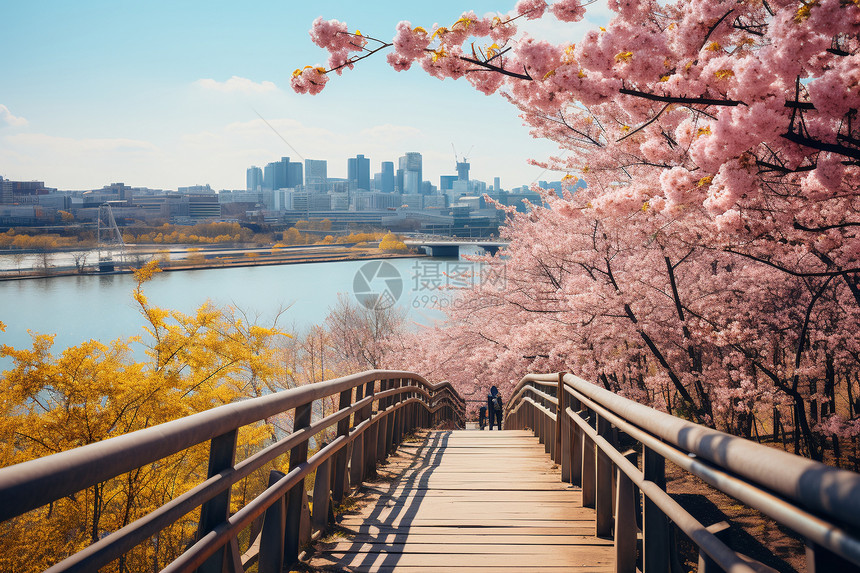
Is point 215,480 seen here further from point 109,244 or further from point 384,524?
point 109,244

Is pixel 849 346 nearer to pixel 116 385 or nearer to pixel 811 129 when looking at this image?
pixel 811 129

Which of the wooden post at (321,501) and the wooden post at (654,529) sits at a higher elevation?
the wooden post at (654,529)

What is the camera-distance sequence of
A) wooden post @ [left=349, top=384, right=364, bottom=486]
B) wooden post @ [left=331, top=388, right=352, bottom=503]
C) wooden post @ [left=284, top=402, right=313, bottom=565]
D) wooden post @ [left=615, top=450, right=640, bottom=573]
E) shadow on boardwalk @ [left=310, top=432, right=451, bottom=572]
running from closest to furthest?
1. wooden post @ [left=615, top=450, right=640, bottom=573]
2. wooden post @ [left=284, top=402, right=313, bottom=565]
3. shadow on boardwalk @ [left=310, top=432, right=451, bottom=572]
4. wooden post @ [left=331, top=388, right=352, bottom=503]
5. wooden post @ [left=349, top=384, right=364, bottom=486]

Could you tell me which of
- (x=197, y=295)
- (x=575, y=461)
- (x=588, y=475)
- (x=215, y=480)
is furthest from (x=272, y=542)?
(x=197, y=295)

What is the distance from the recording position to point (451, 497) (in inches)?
165

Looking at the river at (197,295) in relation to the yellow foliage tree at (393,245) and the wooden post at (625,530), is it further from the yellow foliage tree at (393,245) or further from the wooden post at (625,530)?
the wooden post at (625,530)

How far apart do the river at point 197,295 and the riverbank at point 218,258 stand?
1.14 metres

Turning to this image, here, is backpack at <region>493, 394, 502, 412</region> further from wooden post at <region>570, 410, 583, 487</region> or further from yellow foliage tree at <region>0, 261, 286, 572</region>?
wooden post at <region>570, 410, 583, 487</region>

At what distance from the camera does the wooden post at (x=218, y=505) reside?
1.76 meters

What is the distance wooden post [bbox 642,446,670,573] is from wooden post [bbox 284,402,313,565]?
61.7 inches

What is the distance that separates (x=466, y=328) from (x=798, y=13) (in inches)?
570

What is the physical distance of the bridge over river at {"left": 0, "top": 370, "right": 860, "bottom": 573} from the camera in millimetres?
1097

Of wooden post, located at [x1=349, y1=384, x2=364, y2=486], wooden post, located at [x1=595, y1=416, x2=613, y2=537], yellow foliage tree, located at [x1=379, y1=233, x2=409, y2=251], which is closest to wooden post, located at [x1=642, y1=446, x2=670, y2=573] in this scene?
wooden post, located at [x1=595, y1=416, x2=613, y2=537]

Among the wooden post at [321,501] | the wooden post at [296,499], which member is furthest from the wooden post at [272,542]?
the wooden post at [321,501]
